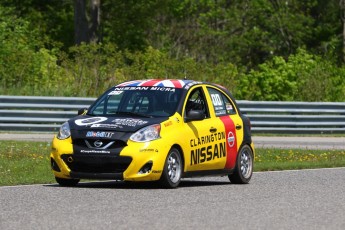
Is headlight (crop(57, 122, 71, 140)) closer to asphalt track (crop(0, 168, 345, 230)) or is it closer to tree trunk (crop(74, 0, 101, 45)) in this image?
asphalt track (crop(0, 168, 345, 230))

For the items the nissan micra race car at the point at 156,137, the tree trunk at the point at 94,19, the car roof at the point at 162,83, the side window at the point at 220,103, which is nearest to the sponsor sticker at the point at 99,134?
the nissan micra race car at the point at 156,137

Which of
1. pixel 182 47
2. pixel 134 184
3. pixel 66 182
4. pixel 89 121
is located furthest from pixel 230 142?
pixel 182 47

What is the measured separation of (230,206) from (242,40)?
45737mm

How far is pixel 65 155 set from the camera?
50.0 ft

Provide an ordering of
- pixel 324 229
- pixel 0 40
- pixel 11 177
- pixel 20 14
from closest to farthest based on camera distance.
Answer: pixel 324 229
pixel 11 177
pixel 0 40
pixel 20 14

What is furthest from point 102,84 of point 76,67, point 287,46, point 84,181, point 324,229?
point 287,46

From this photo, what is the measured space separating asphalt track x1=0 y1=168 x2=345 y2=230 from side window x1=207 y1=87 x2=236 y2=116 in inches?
39.5

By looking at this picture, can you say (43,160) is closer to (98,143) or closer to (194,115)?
(194,115)

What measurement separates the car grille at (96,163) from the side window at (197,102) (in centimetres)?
163

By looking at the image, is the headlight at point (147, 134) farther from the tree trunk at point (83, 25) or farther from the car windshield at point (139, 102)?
the tree trunk at point (83, 25)

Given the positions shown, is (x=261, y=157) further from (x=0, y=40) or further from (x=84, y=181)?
(x=0, y=40)

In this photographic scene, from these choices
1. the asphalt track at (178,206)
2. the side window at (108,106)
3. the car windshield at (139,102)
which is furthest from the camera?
the side window at (108,106)

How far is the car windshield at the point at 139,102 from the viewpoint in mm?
16000

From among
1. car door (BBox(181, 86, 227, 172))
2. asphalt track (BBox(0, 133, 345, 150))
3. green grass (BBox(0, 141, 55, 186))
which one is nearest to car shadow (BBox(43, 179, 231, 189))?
car door (BBox(181, 86, 227, 172))
